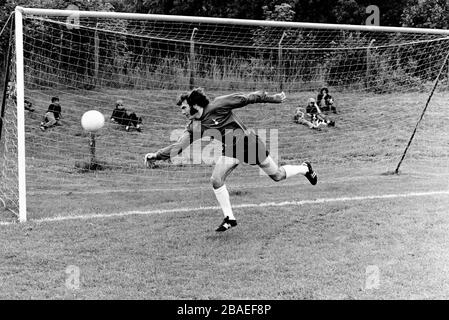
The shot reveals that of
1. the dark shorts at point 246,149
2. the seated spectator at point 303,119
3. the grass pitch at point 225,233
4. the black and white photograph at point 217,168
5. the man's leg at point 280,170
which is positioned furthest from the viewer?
the seated spectator at point 303,119

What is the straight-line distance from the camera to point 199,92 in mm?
7984

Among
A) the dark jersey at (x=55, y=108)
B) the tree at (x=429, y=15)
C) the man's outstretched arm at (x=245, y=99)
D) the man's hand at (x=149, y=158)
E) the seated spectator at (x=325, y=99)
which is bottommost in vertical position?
the man's hand at (x=149, y=158)

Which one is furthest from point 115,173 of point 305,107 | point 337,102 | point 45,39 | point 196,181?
point 337,102

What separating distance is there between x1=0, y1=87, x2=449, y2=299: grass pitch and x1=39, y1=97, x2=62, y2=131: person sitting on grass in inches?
10.9

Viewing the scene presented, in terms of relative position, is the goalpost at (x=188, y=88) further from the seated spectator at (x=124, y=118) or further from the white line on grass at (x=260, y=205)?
the white line on grass at (x=260, y=205)

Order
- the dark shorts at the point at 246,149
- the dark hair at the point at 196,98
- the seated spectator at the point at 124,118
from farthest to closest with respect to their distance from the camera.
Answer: the seated spectator at the point at 124,118, the dark shorts at the point at 246,149, the dark hair at the point at 196,98

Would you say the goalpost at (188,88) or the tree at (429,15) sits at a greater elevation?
the tree at (429,15)

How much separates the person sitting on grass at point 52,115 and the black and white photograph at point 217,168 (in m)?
0.04

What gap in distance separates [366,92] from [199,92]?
8656 mm

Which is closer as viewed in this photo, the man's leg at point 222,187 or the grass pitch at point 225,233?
the grass pitch at point 225,233

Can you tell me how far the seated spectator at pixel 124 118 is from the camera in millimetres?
13539

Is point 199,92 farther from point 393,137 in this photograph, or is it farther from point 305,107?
point 393,137

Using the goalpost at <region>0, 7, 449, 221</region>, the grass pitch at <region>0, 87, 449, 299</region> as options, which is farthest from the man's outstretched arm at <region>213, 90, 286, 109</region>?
the goalpost at <region>0, 7, 449, 221</region>

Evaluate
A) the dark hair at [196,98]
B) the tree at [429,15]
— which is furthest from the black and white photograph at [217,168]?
the tree at [429,15]
